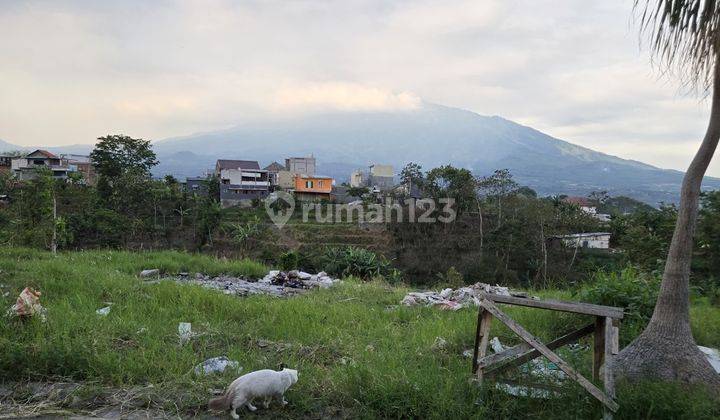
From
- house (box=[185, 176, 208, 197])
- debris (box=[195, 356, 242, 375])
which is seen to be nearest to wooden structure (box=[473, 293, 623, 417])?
debris (box=[195, 356, 242, 375])

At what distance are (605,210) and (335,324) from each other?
1673 inches

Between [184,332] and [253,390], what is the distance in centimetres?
163

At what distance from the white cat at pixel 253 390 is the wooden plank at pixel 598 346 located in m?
1.89

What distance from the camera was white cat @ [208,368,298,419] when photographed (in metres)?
2.61

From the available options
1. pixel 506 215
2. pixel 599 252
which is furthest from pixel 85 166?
pixel 599 252

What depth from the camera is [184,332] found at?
3967 millimetres

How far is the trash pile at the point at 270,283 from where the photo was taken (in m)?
7.09

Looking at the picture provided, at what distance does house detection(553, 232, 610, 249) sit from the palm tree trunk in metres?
24.4

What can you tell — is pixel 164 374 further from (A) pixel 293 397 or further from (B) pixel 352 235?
(B) pixel 352 235

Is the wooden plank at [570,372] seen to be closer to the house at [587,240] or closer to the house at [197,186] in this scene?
the house at [587,240]

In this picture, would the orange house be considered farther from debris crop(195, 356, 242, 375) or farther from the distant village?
debris crop(195, 356, 242, 375)

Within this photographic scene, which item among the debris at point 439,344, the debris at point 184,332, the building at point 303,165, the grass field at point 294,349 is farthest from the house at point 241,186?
the debris at point 439,344

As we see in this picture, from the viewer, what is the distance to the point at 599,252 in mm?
26953

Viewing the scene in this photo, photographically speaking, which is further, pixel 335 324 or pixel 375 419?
pixel 335 324
